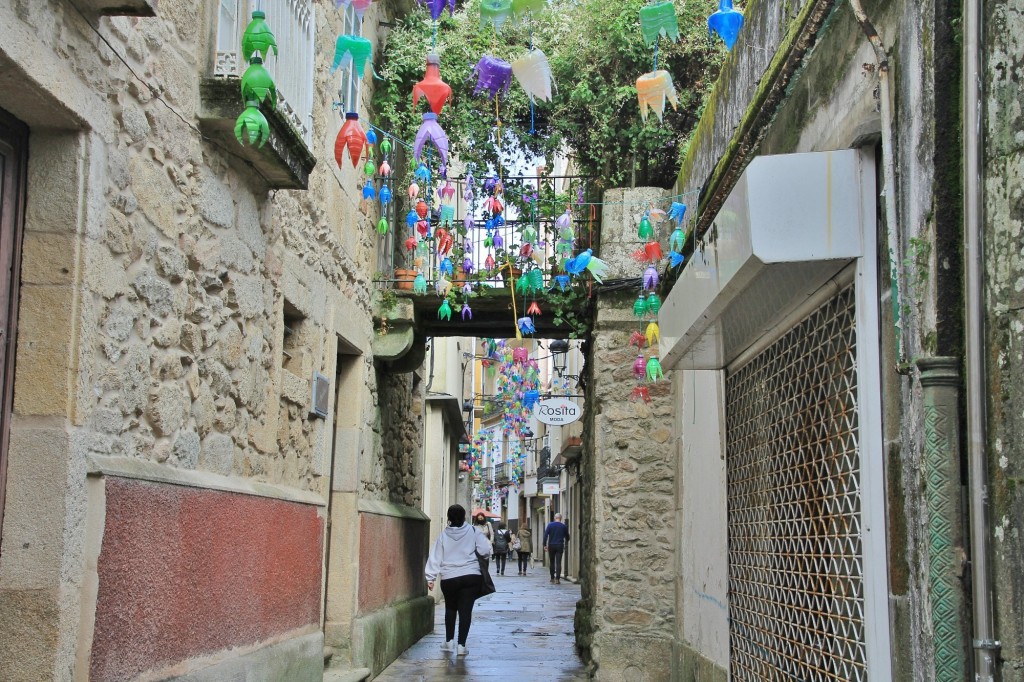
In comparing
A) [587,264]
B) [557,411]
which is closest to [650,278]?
[587,264]

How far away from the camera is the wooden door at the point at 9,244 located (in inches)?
143

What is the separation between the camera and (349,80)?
8.88m

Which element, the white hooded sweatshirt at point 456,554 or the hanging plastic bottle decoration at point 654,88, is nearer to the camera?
the hanging plastic bottle decoration at point 654,88

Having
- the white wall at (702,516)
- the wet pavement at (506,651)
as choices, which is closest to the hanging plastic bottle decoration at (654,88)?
the white wall at (702,516)

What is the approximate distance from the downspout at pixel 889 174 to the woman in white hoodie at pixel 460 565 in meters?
7.93

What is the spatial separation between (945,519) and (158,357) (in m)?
3.18

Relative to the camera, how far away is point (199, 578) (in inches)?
192

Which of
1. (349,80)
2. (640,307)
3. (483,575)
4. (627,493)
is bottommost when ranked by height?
(483,575)

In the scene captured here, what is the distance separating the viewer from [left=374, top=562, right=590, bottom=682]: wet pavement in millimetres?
9430

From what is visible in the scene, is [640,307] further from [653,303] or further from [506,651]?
[506,651]

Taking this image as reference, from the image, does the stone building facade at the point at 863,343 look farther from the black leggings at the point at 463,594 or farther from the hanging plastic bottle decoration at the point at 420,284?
the black leggings at the point at 463,594

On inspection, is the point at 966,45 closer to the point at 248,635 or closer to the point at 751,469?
the point at 751,469

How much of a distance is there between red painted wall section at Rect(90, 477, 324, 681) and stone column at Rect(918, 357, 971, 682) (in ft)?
9.20

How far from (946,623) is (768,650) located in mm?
2650
